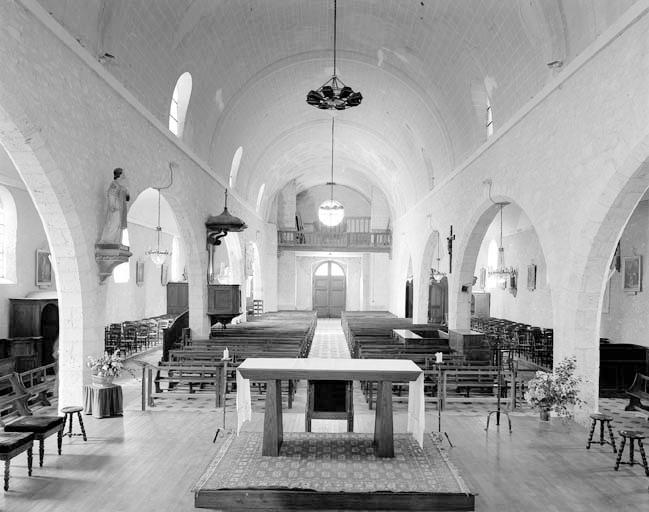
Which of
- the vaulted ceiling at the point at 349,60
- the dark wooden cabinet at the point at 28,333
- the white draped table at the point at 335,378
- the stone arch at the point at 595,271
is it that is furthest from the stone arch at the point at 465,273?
the dark wooden cabinet at the point at 28,333

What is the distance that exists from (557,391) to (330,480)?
11.9ft

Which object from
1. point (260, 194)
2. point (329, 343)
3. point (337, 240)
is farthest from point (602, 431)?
point (337, 240)

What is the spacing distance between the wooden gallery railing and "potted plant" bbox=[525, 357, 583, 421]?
21.3 metres

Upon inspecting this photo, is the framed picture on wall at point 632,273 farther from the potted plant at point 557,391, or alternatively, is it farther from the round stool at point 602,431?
the round stool at point 602,431

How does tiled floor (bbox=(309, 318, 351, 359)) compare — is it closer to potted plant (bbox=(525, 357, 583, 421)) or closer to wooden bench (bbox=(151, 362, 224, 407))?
wooden bench (bbox=(151, 362, 224, 407))

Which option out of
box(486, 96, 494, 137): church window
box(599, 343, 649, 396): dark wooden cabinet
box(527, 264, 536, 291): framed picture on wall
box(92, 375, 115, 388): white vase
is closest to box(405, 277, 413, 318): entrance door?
box(527, 264, 536, 291): framed picture on wall

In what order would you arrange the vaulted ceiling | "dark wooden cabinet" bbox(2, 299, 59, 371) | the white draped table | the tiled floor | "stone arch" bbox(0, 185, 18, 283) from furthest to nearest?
the tiled floor, "stone arch" bbox(0, 185, 18, 283), "dark wooden cabinet" bbox(2, 299, 59, 371), the vaulted ceiling, the white draped table

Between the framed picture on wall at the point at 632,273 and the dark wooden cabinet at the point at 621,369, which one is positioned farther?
the framed picture on wall at the point at 632,273

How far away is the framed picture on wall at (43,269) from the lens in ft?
42.3

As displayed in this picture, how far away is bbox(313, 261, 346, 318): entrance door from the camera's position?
32031 mm

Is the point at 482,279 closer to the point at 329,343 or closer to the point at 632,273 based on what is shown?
the point at 329,343

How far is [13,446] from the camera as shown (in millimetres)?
5113

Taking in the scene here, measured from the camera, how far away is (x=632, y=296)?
1326cm

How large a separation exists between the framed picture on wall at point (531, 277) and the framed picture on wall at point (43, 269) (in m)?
14.5
